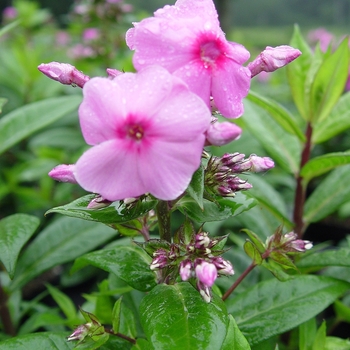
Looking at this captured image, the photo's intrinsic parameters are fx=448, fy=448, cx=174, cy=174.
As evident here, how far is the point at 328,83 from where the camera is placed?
123 centimetres

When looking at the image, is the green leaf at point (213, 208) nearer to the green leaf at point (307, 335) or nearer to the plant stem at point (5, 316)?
the green leaf at point (307, 335)

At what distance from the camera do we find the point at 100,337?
0.84 metres

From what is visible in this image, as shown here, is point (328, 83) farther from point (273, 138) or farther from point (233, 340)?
point (233, 340)

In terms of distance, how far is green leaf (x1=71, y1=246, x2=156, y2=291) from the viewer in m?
0.85

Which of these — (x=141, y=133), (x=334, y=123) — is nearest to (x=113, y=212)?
(x=141, y=133)

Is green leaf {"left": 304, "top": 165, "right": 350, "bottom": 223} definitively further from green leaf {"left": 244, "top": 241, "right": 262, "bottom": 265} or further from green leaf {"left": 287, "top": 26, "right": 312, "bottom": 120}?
green leaf {"left": 244, "top": 241, "right": 262, "bottom": 265}

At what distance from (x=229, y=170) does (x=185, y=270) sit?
0.19 metres

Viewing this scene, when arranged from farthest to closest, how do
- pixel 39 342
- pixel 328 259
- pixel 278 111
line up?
1. pixel 278 111
2. pixel 328 259
3. pixel 39 342

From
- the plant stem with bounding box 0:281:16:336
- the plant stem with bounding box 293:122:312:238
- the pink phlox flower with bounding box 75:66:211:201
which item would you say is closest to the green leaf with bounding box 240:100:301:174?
the plant stem with bounding box 293:122:312:238

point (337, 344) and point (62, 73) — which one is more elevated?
point (62, 73)

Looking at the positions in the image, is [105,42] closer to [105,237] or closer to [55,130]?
[55,130]

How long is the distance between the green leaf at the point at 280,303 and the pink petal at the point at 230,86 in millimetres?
458

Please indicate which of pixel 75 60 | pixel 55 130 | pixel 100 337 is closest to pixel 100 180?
pixel 100 337

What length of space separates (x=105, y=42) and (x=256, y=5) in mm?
7474
